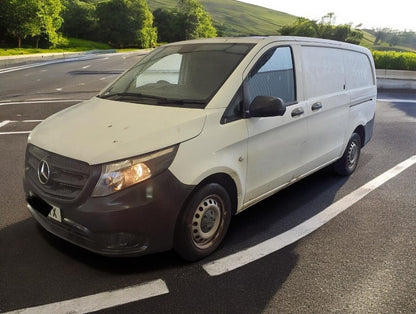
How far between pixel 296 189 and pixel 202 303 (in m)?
2.60

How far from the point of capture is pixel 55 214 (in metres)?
2.98

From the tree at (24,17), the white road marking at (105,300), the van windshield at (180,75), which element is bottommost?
the white road marking at (105,300)

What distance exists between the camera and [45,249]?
3.39 m

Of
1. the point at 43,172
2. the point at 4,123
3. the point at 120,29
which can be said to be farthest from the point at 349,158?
the point at 120,29

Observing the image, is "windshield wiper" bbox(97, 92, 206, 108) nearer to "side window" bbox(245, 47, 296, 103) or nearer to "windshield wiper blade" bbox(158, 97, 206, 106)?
"windshield wiper blade" bbox(158, 97, 206, 106)

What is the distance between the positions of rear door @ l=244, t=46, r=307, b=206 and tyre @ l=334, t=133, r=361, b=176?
1.40 metres

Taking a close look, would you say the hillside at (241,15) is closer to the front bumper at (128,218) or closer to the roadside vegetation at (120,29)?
the roadside vegetation at (120,29)

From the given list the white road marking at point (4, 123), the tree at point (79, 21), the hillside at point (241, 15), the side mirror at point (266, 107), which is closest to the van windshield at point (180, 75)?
the side mirror at point (266, 107)

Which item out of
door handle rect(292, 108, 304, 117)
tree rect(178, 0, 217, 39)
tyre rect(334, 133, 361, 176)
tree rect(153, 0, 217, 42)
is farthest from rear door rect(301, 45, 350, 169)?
tree rect(178, 0, 217, 39)

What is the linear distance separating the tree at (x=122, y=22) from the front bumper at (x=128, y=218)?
210ft

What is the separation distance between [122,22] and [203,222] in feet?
212

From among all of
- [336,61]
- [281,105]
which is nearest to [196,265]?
[281,105]

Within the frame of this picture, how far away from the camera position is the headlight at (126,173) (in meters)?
2.77

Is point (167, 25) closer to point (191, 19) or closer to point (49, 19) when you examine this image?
point (191, 19)
